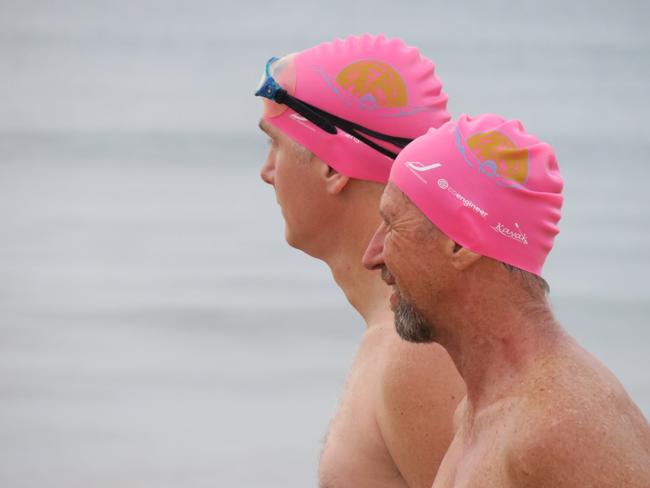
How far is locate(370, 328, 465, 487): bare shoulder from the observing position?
9.98 ft

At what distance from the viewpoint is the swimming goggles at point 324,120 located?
10.9 ft

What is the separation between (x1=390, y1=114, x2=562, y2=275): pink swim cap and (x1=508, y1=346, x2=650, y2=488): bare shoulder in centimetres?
21

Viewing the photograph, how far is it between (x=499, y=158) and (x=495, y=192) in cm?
5

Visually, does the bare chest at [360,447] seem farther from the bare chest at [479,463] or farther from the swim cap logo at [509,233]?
the swim cap logo at [509,233]

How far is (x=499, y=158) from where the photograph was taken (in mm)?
2615

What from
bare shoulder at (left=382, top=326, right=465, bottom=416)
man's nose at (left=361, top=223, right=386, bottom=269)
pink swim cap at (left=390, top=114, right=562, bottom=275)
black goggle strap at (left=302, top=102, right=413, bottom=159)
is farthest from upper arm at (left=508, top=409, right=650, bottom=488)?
black goggle strap at (left=302, top=102, right=413, bottom=159)

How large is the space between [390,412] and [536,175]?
0.67m

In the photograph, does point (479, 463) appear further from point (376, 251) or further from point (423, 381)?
point (423, 381)

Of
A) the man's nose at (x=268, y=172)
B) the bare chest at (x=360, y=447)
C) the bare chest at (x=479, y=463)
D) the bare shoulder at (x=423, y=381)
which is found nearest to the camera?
the bare chest at (x=479, y=463)

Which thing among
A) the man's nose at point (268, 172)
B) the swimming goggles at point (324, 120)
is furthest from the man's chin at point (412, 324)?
the man's nose at point (268, 172)

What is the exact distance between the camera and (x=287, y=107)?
3.42m

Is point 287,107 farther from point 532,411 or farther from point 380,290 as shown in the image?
point 532,411

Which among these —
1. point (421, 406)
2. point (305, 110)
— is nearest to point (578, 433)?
point (421, 406)

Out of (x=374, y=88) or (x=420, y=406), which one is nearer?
(x=420, y=406)
